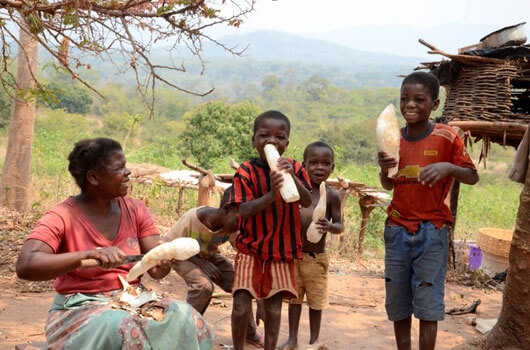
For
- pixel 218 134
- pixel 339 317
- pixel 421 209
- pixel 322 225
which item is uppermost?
pixel 421 209

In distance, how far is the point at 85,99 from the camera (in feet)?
138

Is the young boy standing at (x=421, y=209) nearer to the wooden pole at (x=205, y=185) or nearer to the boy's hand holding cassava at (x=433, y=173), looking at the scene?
the boy's hand holding cassava at (x=433, y=173)

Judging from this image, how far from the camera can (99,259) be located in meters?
2.12

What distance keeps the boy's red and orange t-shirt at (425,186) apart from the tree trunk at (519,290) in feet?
1.31

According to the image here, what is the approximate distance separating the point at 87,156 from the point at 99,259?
1.65 feet

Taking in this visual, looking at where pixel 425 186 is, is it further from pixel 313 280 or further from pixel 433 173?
pixel 313 280

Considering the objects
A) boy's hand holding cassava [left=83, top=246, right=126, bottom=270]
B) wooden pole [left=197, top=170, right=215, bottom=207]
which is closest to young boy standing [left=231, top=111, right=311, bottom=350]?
boy's hand holding cassava [left=83, top=246, right=126, bottom=270]

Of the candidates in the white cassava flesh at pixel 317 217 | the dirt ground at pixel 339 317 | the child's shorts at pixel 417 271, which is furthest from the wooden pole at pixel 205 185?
the child's shorts at pixel 417 271

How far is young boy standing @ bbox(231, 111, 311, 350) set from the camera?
2.98 metres

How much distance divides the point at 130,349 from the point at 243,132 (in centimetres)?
1878

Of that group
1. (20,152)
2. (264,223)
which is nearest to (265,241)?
(264,223)

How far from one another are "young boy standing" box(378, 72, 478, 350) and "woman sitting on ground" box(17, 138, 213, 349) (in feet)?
4.02

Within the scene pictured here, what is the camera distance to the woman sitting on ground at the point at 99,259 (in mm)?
2107

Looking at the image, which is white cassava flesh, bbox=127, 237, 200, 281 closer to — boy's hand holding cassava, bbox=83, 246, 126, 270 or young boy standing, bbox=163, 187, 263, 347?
boy's hand holding cassava, bbox=83, 246, 126, 270
